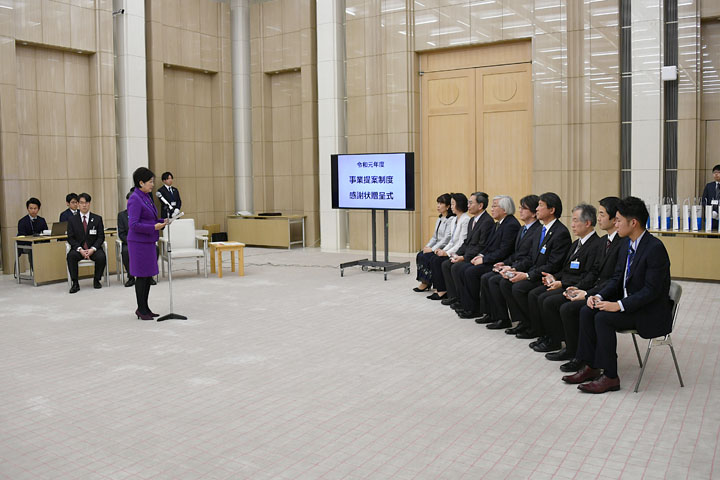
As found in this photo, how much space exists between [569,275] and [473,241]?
2.17 meters

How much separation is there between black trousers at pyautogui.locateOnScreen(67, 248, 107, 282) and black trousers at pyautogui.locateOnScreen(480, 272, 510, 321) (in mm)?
6057

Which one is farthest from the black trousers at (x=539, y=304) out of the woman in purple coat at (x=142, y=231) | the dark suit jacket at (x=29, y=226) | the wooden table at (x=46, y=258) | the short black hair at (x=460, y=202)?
the dark suit jacket at (x=29, y=226)

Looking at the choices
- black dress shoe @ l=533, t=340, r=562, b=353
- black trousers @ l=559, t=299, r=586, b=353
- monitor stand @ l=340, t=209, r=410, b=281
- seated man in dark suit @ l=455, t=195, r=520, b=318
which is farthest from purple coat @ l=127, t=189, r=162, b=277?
black trousers @ l=559, t=299, r=586, b=353

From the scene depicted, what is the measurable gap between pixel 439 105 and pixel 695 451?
10.3 m

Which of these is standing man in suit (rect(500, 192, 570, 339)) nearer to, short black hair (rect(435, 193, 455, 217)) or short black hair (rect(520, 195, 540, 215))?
short black hair (rect(520, 195, 540, 215))

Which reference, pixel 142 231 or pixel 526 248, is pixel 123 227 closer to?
pixel 142 231

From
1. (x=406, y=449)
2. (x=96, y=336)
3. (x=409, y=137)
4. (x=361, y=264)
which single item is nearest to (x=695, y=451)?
(x=406, y=449)

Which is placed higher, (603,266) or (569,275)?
(603,266)

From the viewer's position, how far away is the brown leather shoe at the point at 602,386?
5.03 m

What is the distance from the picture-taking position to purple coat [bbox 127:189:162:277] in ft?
25.1

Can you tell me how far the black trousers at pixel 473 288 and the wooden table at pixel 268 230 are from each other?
793cm

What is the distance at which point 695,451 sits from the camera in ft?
13.0

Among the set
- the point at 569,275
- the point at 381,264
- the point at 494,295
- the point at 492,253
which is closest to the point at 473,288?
the point at 492,253

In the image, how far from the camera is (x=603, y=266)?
5.60 m
